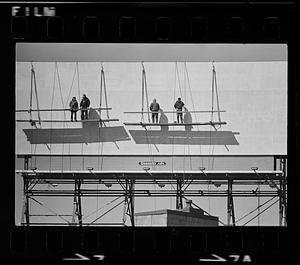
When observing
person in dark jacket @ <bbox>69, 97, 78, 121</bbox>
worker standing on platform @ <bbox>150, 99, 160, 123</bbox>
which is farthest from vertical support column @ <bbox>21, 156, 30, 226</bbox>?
worker standing on platform @ <bbox>150, 99, 160, 123</bbox>

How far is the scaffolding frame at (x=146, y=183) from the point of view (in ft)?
62.0

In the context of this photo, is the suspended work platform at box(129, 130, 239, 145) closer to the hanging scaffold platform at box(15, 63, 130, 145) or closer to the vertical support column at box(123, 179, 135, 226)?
the hanging scaffold platform at box(15, 63, 130, 145)

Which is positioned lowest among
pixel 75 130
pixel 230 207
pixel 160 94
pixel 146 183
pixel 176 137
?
pixel 230 207

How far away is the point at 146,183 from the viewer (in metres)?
19.2

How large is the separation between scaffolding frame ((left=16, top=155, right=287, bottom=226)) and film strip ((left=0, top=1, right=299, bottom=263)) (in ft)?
9.52

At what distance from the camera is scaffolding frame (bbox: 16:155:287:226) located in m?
18.9

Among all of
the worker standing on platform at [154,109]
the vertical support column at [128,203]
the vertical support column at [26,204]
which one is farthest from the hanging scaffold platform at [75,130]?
the vertical support column at [128,203]

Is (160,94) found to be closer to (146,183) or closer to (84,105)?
(84,105)
